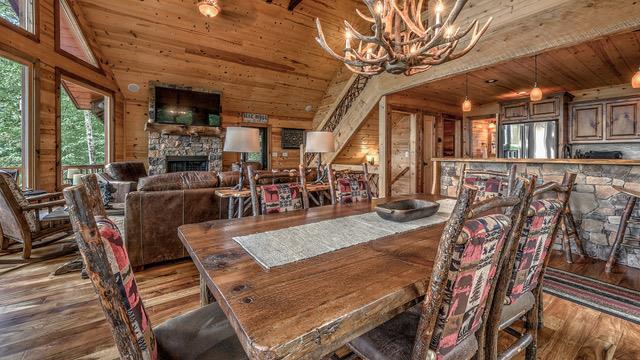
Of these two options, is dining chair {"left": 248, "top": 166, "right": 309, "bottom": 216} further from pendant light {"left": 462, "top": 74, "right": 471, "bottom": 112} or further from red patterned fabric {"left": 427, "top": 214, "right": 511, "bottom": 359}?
pendant light {"left": 462, "top": 74, "right": 471, "bottom": 112}

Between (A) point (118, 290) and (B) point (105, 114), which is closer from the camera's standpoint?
(A) point (118, 290)

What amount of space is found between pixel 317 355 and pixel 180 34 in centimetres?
631

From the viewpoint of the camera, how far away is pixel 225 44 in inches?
233

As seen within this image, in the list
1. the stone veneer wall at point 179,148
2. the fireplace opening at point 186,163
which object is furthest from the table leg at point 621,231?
the fireplace opening at point 186,163

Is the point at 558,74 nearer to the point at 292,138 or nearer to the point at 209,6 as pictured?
the point at 209,6

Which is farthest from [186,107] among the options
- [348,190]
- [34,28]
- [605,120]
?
[605,120]

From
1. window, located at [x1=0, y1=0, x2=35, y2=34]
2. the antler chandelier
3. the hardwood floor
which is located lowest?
the hardwood floor

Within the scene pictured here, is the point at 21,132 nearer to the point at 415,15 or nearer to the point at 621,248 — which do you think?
the point at 415,15

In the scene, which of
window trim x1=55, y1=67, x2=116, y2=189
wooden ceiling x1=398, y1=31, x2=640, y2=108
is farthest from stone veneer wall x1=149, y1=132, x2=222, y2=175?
wooden ceiling x1=398, y1=31, x2=640, y2=108

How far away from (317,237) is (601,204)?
3311 mm

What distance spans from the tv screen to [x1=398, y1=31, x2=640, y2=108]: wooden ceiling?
14.3 feet

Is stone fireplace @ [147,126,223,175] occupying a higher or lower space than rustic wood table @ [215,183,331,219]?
higher

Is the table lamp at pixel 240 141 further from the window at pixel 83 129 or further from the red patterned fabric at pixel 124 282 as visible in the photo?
the window at pixel 83 129

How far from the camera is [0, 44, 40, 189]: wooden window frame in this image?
145 inches
